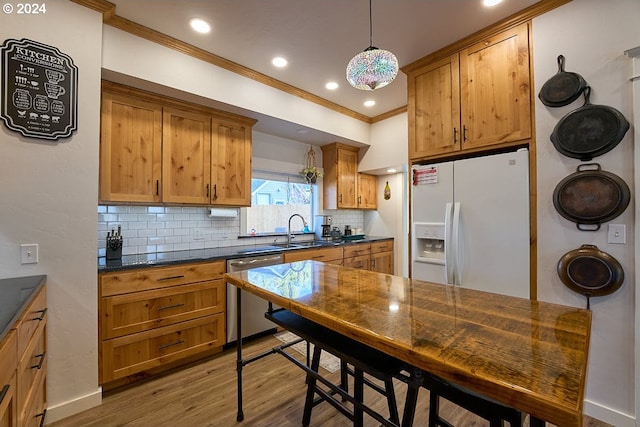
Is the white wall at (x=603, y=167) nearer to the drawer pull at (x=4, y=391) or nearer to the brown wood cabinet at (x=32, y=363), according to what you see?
the drawer pull at (x=4, y=391)

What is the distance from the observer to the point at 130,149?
2363 millimetres

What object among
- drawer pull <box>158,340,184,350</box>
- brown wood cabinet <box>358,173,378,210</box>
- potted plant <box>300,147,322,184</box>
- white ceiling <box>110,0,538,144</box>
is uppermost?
white ceiling <box>110,0,538,144</box>

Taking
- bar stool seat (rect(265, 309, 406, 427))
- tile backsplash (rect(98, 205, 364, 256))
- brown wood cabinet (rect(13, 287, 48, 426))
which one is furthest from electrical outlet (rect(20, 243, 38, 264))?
bar stool seat (rect(265, 309, 406, 427))

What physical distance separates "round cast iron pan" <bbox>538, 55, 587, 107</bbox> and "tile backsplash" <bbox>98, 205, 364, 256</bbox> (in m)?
3.16

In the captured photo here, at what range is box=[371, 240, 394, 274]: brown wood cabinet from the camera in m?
4.27

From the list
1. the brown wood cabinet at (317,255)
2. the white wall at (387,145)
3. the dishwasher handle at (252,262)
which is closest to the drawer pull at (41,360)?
the dishwasher handle at (252,262)

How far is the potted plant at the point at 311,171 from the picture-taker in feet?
13.5

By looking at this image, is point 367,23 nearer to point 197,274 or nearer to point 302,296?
point 302,296

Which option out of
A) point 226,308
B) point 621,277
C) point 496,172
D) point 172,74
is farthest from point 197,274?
point 621,277

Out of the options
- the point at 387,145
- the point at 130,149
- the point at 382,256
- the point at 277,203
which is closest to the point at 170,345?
the point at 130,149

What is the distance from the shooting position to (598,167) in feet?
5.81

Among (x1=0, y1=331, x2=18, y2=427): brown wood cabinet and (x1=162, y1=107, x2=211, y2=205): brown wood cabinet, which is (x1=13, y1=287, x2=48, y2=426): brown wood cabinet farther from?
(x1=162, y1=107, x2=211, y2=205): brown wood cabinet

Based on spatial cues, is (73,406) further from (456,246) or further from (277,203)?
(456,246)

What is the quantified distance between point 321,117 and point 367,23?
4.69 ft
